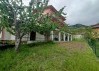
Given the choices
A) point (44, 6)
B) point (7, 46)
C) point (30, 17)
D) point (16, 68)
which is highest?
point (44, 6)

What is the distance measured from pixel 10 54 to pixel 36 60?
7.10ft

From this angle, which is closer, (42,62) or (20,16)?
(42,62)

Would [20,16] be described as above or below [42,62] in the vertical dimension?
above

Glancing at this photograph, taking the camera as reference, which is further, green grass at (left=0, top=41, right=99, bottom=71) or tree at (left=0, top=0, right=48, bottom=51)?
tree at (left=0, top=0, right=48, bottom=51)

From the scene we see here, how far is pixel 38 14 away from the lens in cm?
1328

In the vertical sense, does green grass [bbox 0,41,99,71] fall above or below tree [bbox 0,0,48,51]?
below

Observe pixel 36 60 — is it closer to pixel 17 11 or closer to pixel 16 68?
pixel 16 68

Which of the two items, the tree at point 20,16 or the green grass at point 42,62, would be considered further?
the tree at point 20,16

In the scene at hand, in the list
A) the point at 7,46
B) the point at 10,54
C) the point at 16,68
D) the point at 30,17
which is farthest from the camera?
the point at 7,46

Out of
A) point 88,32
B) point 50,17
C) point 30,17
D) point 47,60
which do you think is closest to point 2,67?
point 47,60

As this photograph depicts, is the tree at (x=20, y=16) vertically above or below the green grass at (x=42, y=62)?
above

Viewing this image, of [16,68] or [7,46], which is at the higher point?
[7,46]

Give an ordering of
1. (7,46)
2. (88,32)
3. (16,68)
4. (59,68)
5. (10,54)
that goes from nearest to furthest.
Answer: (59,68) < (16,68) < (10,54) < (7,46) < (88,32)

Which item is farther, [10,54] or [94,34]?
[94,34]
